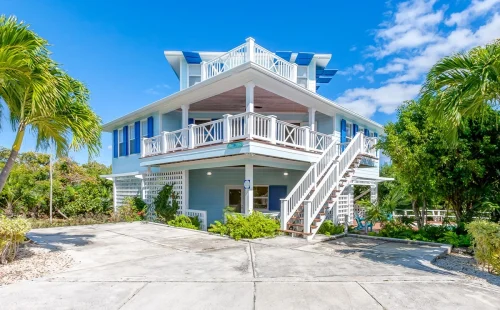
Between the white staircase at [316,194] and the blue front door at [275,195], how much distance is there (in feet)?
11.8

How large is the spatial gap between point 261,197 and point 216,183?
241 cm

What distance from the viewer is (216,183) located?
15664 mm

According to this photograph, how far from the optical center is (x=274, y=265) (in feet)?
22.2

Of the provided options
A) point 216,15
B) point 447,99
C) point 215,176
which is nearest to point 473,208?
point 447,99

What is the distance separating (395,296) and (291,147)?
7874mm

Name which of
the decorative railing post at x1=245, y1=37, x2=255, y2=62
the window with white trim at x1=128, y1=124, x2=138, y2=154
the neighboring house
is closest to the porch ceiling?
the neighboring house

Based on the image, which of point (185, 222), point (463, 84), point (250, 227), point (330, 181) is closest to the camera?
point (463, 84)

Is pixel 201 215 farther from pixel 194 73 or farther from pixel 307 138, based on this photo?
pixel 194 73

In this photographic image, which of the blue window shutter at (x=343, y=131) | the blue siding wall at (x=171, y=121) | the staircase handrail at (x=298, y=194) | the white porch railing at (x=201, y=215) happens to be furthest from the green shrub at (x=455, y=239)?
the blue siding wall at (x=171, y=121)

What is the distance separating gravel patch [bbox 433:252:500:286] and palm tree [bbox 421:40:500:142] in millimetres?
2973

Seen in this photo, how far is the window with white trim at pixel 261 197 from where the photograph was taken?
15734mm

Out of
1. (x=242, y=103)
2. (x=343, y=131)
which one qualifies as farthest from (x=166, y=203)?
(x=343, y=131)

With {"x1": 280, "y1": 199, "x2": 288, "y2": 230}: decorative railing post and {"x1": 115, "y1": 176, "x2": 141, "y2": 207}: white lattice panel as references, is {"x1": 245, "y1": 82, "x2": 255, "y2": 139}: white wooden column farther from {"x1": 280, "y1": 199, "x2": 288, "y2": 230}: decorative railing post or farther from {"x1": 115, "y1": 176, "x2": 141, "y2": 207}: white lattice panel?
{"x1": 115, "y1": 176, "x2": 141, "y2": 207}: white lattice panel

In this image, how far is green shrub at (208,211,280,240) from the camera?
33.4 feet
